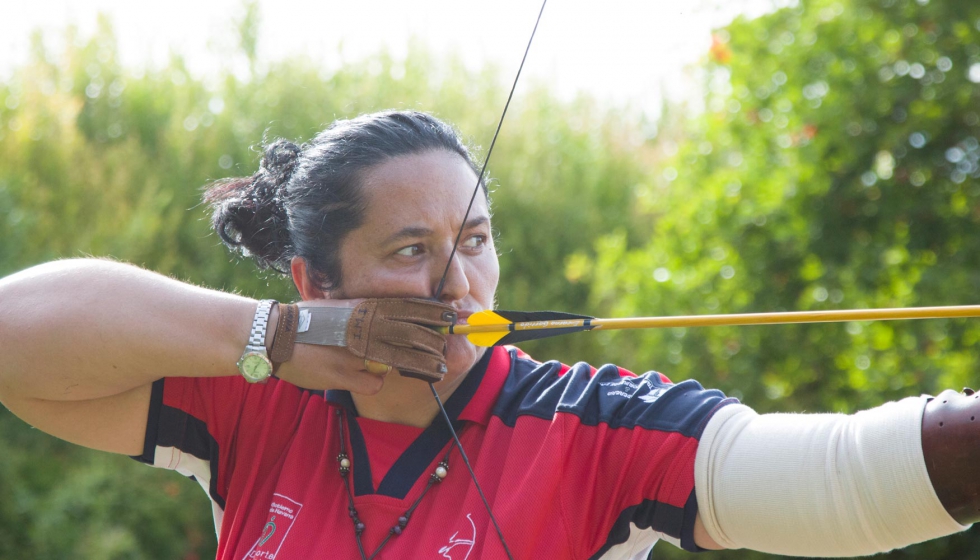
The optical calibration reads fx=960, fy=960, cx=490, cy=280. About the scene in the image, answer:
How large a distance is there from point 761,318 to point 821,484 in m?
0.24

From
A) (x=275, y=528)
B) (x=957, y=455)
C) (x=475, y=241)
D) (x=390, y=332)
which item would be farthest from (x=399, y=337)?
(x=957, y=455)

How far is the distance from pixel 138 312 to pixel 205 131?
3.66 meters

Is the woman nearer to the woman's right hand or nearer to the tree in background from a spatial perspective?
the woman's right hand

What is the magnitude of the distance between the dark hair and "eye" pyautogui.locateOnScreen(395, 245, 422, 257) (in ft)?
0.34

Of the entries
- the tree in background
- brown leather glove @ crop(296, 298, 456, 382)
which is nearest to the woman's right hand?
brown leather glove @ crop(296, 298, 456, 382)

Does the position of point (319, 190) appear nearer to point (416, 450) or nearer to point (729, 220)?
point (416, 450)

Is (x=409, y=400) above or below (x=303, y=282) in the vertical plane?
below

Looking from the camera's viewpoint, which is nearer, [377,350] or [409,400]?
[377,350]

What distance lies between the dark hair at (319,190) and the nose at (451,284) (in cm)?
19

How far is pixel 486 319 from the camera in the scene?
1581 millimetres

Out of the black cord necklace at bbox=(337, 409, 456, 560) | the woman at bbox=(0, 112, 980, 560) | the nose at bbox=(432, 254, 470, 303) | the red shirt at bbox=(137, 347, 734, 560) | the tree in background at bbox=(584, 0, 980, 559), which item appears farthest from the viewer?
the tree in background at bbox=(584, 0, 980, 559)

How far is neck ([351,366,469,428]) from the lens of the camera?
1671 millimetres

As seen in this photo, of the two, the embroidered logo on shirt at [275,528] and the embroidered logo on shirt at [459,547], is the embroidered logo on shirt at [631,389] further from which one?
the embroidered logo on shirt at [275,528]

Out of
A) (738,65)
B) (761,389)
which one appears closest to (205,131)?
(738,65)
